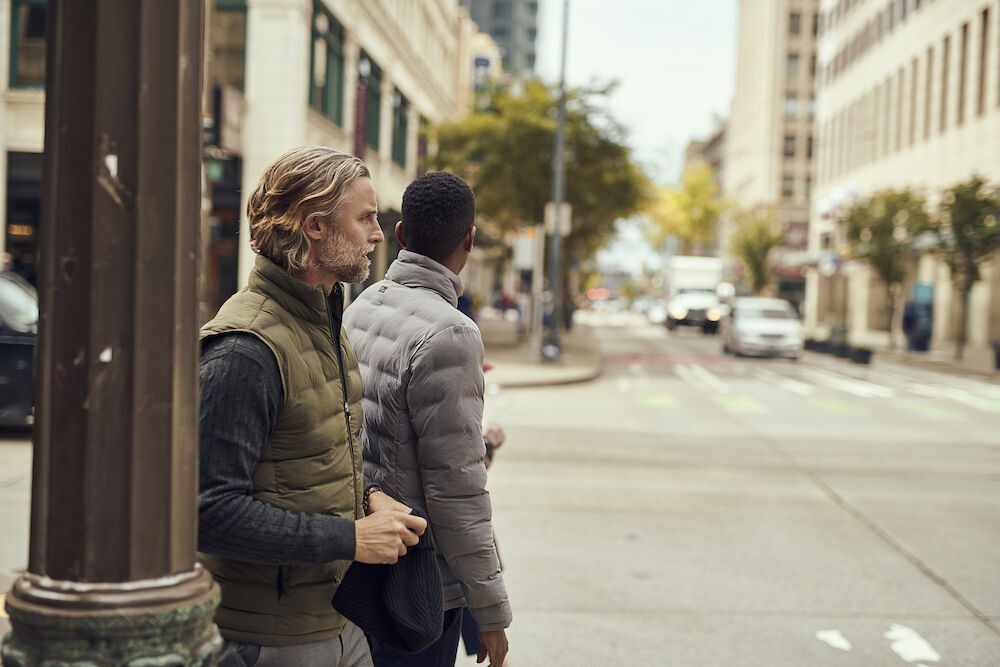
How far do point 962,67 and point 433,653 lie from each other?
50.0 meters

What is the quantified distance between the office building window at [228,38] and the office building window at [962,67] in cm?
3264

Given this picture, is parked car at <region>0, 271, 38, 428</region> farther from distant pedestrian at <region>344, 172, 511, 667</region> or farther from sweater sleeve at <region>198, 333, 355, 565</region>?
sweater sleeve at <region>198, 333, 355, 565</region>

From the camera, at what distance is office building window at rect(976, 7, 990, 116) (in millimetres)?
44688

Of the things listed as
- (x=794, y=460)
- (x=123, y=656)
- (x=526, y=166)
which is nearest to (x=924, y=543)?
(x=794, y=460)

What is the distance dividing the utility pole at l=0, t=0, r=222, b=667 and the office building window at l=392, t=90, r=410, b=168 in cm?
3730

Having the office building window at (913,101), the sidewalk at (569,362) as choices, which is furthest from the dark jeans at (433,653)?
the office building window at (913,101)

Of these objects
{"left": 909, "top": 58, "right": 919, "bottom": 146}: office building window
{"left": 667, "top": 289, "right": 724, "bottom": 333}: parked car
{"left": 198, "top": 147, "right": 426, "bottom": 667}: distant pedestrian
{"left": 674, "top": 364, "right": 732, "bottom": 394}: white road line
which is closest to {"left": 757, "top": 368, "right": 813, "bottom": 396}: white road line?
{"left": 674, "top": 364, "right": 732, "bottom": 394}: white road line

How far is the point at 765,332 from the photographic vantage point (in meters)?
33.2

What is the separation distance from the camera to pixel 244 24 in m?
25.1

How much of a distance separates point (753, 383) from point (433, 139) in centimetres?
1564

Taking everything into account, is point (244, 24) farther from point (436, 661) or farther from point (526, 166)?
point (436, 661)

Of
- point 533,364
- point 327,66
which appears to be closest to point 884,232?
point 533,364

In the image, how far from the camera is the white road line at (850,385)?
22.0m

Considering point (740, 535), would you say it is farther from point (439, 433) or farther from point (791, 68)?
point (791, 68)
